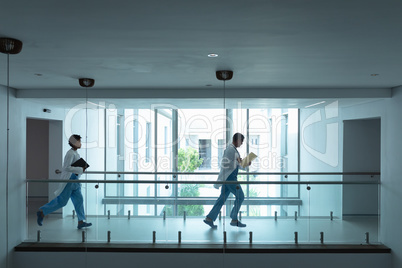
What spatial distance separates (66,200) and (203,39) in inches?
145

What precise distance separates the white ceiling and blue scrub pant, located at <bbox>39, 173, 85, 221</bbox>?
66.5 inches

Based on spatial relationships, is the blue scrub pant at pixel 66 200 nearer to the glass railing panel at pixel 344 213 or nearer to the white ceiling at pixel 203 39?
the white ceiling at pixel 203 39

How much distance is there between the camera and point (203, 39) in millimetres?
2586

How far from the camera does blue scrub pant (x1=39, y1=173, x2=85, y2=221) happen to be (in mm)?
5188

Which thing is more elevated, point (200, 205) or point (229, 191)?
point (229, 191)

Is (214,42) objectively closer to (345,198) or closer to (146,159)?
(345,198)

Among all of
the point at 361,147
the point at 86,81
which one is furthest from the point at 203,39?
the point at 361,147

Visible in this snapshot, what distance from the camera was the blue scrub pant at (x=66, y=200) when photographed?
519 centimetres

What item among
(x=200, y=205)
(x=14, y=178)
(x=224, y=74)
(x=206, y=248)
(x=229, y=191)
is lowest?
(x=206, y=248)

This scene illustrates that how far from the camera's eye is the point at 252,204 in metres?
5.20

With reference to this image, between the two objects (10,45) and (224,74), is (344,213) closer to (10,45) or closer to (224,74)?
(224,74)

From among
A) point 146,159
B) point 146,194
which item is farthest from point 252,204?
point 146,159

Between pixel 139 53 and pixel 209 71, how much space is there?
1.03 meters

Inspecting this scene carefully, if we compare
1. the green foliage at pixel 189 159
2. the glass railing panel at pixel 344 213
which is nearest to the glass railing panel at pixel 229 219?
the glass railing panel at pixel 344 213
